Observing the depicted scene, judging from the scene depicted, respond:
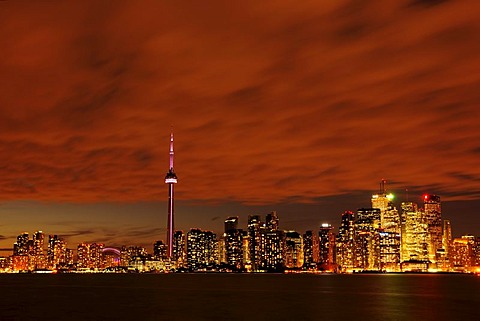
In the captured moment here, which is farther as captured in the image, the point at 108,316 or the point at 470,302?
the point at 470,302

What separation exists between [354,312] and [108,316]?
36.8 m

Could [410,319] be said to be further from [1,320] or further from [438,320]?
[1,320]

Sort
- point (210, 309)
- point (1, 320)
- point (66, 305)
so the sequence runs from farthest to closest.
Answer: point (66, 305), point (210, 309), point (1, 320)

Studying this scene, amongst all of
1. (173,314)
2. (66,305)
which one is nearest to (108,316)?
(173,314)

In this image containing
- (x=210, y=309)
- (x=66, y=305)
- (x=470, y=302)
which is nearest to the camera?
(x=210, y=309)

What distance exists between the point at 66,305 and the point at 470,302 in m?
74.6

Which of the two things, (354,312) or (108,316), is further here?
(354,312)

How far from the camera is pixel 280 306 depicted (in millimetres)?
97875

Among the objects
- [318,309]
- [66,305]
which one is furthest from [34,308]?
[318,309]

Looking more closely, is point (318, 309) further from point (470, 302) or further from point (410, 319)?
point (470, 302)

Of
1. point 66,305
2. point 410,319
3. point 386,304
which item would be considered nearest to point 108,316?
point 66,305

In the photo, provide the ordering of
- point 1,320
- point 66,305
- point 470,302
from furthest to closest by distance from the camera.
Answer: point 470,302
point 66,305
point 1,320

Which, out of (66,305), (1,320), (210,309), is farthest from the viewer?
(66,305)

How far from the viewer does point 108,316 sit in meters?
81.1
